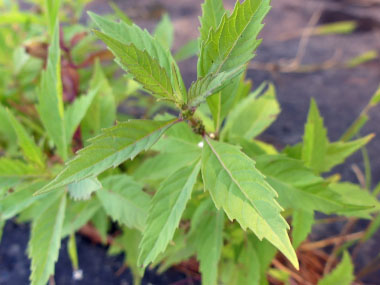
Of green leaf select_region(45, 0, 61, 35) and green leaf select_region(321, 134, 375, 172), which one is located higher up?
green leaf select_region(45, 0, 61, 35)

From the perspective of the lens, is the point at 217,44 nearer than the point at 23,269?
Yes

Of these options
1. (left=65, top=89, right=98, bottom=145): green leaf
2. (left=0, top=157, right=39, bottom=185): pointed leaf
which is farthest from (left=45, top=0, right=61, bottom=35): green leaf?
(left=0, top=157, right=39, bottom=185): pointed leaf

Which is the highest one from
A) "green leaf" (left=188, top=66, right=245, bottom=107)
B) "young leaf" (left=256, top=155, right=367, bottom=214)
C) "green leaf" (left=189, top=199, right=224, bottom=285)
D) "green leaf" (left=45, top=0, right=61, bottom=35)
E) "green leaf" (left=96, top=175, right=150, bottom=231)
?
"green leaf" (left=45, top=0, right=61, bottom=35)

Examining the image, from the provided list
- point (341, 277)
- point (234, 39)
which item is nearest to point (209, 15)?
point (234, 39)

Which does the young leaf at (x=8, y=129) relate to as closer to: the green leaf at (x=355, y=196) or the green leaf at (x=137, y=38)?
the green leaf at (x=137, y=38)

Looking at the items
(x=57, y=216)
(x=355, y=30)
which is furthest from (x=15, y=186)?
(x=355, y=30)

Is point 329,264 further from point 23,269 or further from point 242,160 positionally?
point 23,269

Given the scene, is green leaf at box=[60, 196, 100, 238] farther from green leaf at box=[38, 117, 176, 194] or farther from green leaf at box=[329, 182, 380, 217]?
green leaf at box=[329, 182, 380, 217]

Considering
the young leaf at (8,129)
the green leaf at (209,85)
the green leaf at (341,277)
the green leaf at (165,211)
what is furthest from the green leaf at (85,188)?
the green leaf at (341,277)
